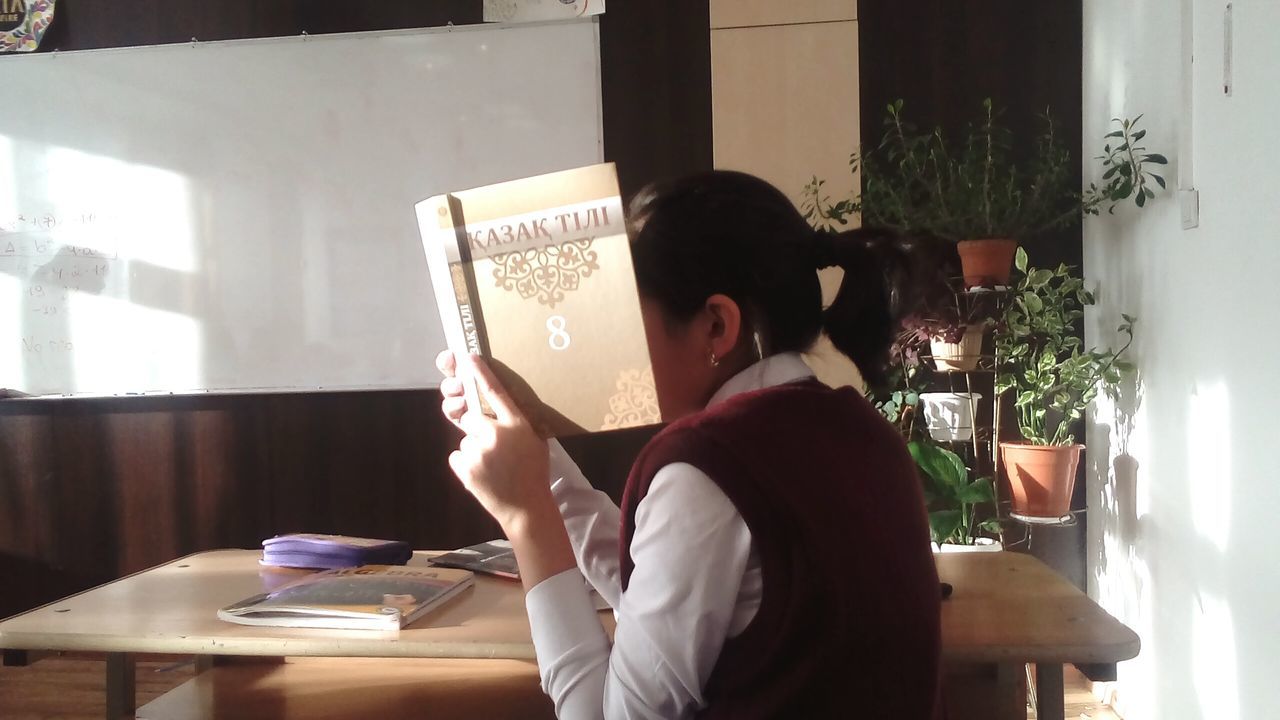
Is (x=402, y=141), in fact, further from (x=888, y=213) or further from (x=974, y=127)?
(x=974, y=127)

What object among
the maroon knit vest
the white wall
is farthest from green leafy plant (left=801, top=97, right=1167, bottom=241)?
the maroon knit vest

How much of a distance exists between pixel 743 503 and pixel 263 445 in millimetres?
2777

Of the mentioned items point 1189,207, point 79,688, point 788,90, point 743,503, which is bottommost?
point 79,688

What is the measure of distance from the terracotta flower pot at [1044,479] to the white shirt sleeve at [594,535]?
5.61ft

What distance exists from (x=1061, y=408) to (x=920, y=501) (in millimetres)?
1860

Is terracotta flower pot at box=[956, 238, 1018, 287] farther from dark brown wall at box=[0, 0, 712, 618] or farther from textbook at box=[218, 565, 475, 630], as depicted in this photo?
textbook at box=[218, 565, 475, 630]

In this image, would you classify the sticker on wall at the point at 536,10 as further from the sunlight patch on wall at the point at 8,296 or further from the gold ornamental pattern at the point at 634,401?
the gold ornamental pattern at the point at 634,401

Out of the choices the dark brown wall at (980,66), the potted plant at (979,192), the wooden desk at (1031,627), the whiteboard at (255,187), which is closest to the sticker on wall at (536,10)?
the whiteboard at (255,187)

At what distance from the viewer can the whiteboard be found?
115 inches

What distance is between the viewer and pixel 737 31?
2834mm

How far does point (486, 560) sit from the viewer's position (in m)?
1.48

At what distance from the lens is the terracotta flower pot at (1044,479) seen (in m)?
2.40

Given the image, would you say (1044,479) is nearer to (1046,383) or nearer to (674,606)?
(1046,383)

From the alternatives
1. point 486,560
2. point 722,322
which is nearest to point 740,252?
point 722,322
